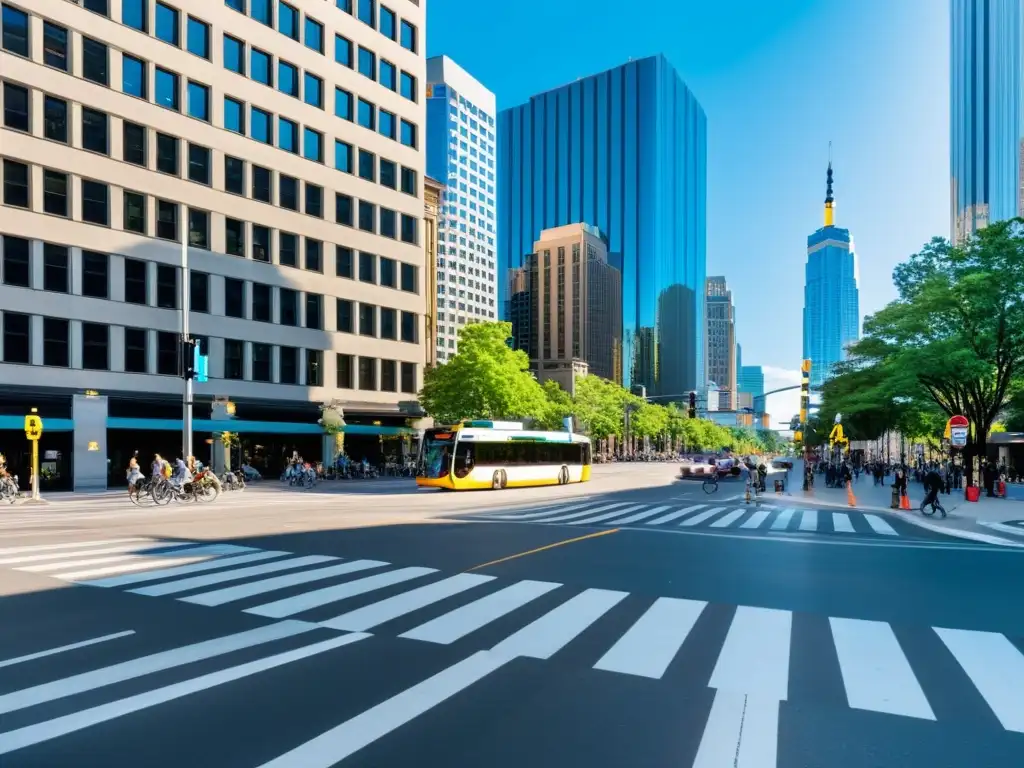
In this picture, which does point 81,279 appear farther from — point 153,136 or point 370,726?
point 370,726

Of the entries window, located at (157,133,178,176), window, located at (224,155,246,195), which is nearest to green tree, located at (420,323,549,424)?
window, located at (224,155,246,195)

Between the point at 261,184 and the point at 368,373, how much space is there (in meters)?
14.2

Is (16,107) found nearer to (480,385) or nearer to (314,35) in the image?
(314,35)

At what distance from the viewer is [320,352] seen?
4834 centimetres

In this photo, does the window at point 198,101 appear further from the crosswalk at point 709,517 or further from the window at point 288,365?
the crosswalk at point 709,517

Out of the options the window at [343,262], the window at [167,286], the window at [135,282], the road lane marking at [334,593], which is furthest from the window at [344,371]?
the road lane marking at [334,593]

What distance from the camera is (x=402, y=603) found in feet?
30.4

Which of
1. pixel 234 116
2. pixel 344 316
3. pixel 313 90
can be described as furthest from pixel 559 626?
pixel 313 90

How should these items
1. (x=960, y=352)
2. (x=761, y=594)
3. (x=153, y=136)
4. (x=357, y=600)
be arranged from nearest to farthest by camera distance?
(x=357, y=600) → (x=761, y=594) → (x=960, y=352) → (x=153, y=136)

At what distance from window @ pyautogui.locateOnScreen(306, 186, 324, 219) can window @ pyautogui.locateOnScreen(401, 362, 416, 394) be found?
41.4 ft

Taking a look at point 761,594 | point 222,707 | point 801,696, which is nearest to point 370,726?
point 222,707

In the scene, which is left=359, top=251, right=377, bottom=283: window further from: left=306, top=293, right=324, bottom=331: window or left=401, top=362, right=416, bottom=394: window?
left=401, top=362, right=416, bottom=394: window

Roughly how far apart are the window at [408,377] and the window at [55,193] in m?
24.6

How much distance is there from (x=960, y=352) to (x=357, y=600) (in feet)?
103
